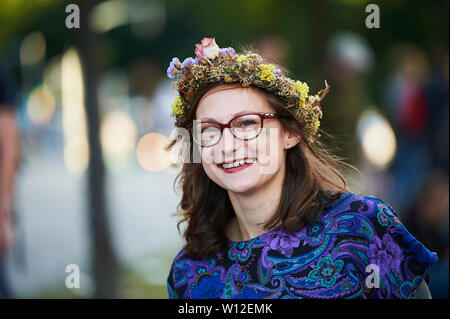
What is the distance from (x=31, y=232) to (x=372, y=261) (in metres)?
8.99

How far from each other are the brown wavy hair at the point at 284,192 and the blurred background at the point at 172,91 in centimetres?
190

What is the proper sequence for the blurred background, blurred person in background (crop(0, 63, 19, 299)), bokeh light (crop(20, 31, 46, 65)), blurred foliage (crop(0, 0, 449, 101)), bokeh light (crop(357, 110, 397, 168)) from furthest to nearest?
bokeh light (crop(20, 31, 46, 65)) < bokeh light (crop(357, 110, 397, 168)) < blurred foliage (crop(0, 0, 449, 101)) < the blurred background < blurred person in background (crop(0, 63, 19, 299))

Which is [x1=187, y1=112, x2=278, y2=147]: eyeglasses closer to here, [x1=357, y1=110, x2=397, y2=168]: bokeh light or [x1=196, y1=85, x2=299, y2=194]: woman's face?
[x1=196, y1=85, x2=299, y2=194]: woman's face

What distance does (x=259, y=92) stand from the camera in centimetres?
247

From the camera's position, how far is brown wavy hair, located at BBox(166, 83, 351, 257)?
8.09 ft

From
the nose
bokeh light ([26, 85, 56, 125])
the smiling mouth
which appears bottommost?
the smiling mouth

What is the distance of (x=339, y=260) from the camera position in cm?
224

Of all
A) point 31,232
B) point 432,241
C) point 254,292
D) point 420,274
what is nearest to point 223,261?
Answer: point 254,292

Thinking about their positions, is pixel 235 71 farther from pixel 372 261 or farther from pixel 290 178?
pixel 372 261

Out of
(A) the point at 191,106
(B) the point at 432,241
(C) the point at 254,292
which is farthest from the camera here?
(B) the point at 432,241

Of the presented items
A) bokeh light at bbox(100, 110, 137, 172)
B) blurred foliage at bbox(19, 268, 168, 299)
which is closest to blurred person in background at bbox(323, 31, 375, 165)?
blurred foliage at bbox(19, 268, 168, 299)

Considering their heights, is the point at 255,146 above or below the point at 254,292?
above

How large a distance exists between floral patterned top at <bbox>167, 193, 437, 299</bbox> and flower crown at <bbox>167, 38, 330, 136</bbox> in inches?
18.2
